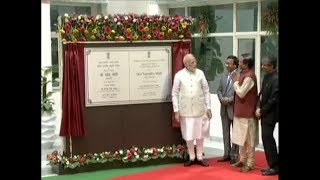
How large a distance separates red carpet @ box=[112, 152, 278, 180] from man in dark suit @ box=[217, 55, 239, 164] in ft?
0.53

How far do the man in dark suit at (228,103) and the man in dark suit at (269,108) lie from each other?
0.69 meters

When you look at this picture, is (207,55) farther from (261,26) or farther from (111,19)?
(111,19)

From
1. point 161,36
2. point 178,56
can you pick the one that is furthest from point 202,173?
point 161,36

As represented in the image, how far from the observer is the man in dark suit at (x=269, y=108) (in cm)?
545

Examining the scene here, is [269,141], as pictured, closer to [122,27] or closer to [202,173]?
[202,173]

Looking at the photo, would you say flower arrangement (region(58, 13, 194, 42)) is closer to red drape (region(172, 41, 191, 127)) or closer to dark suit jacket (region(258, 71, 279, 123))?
red drape (region(172, 41, 191, 127))

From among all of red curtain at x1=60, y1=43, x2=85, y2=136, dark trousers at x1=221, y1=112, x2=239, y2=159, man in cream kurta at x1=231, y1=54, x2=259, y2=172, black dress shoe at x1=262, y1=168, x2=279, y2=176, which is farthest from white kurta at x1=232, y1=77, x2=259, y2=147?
red curtain at x1=60, y1=43, x2=85, y2=136

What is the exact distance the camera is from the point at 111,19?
6.14 metres

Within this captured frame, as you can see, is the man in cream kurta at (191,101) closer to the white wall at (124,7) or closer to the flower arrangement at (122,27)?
the flower arrangement at (122,27)

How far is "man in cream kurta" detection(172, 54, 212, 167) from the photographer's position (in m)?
6.17
